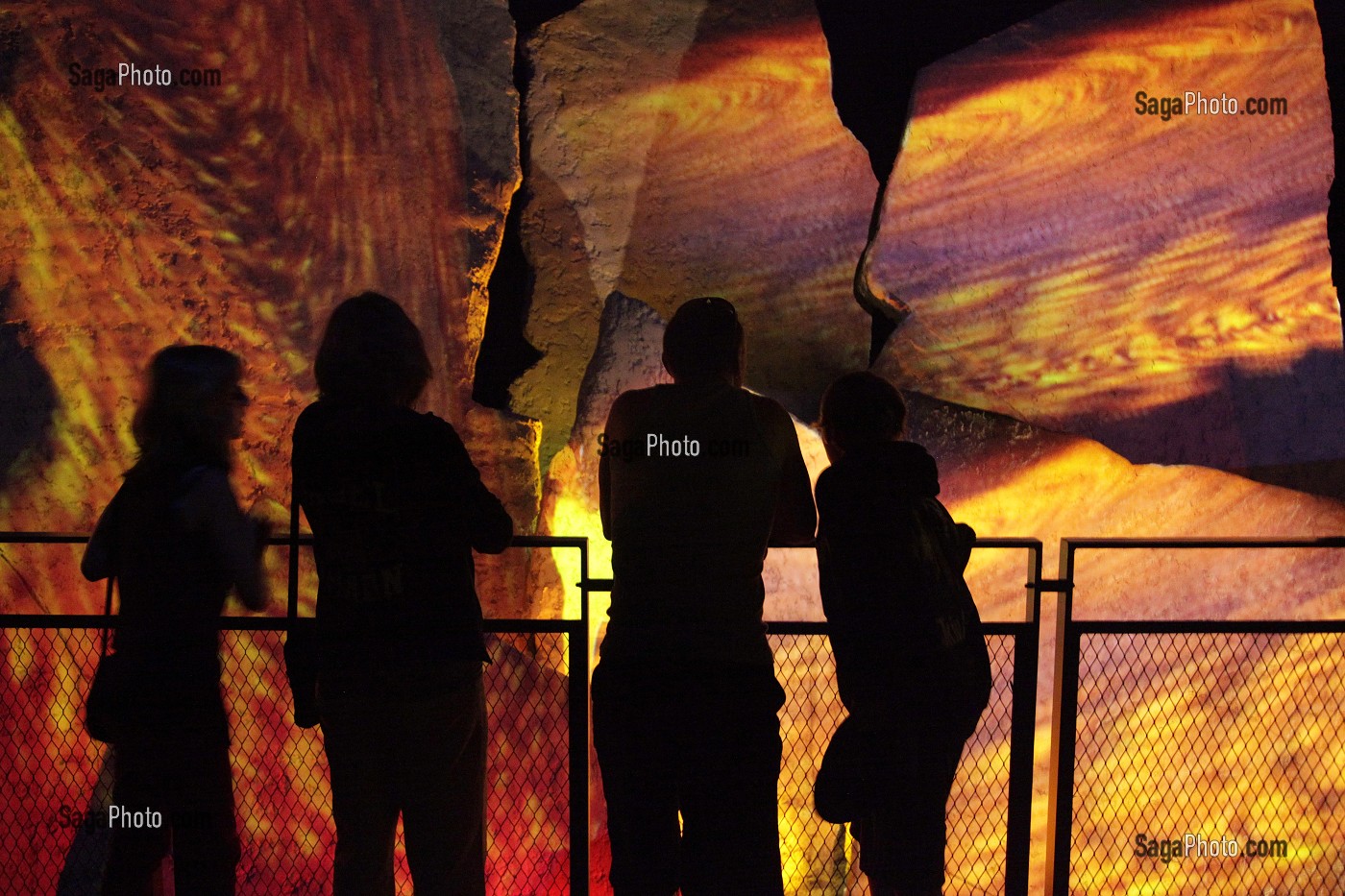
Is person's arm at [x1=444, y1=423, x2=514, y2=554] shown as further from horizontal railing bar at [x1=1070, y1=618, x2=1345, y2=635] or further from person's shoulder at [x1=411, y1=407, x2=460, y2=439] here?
→ horizontal railing bar at [x1=1070, y1=618, x2=1345, y2=635]

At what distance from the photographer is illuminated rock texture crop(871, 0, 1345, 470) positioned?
9.21ft

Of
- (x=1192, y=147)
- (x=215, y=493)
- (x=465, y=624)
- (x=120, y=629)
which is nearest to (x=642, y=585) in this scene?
(x=465, y=624)

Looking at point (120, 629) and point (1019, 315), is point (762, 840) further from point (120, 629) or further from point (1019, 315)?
point (1019, 315)

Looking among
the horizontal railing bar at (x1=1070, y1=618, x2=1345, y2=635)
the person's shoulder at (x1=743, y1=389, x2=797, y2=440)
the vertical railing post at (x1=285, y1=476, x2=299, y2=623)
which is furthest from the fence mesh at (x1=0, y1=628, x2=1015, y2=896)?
the person's shoulder at (x1=743, y1=389, x2=797, y2=440)

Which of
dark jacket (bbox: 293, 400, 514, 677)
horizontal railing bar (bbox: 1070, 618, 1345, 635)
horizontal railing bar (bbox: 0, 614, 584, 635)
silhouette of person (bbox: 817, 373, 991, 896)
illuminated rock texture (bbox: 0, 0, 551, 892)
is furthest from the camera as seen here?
illuminated rock texture (bbox: 0, 0, 551, 892)

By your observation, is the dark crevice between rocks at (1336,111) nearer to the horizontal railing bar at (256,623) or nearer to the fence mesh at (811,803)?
the fence mesh at (811,803)

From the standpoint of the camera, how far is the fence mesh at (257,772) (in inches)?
105

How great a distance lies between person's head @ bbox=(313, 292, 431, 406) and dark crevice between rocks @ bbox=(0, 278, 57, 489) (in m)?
1.72

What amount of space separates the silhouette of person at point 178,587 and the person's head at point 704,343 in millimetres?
643

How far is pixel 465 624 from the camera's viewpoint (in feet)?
4.42

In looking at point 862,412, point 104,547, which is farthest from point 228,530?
point 862,412

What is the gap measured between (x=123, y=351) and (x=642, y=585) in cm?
196

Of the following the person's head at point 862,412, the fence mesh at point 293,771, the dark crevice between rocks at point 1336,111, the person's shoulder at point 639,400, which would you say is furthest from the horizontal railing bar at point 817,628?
the dark crevice between rocks at point 1336,111

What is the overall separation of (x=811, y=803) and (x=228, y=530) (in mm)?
1884
